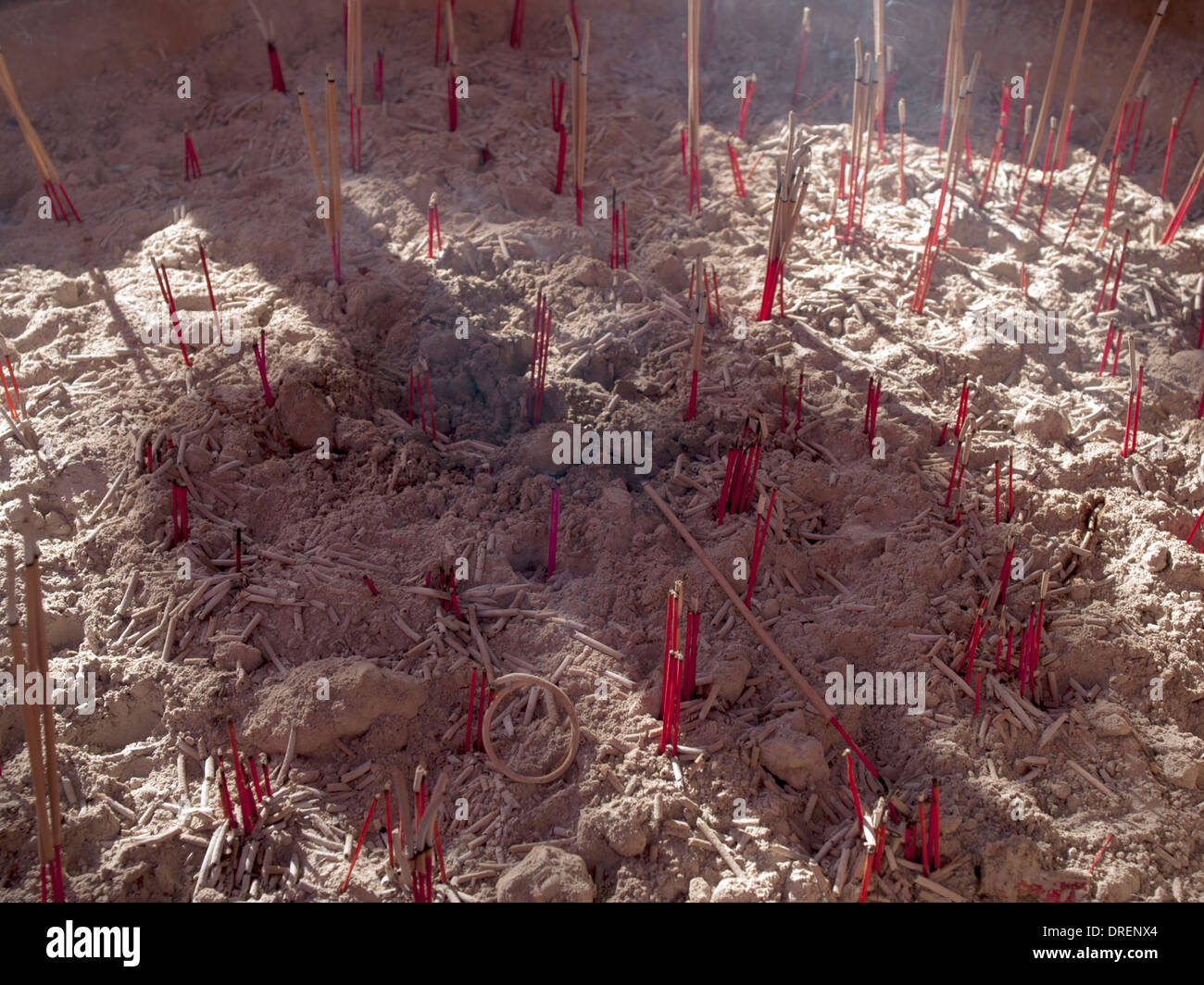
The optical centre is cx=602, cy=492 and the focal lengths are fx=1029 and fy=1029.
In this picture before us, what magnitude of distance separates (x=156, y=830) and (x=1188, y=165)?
460 cm

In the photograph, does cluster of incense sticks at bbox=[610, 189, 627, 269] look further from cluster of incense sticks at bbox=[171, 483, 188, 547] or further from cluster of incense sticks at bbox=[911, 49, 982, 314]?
cluster of incense sticks at bbox=[171, 483, 188, 547]

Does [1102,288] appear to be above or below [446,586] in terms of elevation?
above

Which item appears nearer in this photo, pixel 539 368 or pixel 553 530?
pixel 553 530

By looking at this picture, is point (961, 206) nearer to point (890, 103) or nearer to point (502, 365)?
point (890, 103)

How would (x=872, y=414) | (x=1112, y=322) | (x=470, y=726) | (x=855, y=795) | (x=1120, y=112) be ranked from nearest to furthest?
(x=855, y=795) < (x=470, y=726) < (x=872, y=414) < (x=1112, y=322) < (x=1120, y=112)

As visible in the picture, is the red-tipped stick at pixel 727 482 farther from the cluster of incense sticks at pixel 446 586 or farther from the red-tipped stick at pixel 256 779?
the red-tipped stick at pixel 256 779

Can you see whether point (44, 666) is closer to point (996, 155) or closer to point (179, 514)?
point (179, 514)

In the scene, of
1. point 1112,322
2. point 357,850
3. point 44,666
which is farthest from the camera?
point 1112,322

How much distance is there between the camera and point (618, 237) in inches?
153

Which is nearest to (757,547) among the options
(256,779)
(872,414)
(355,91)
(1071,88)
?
(872,414)

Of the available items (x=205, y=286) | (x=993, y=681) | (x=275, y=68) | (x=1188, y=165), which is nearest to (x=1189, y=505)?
(x=993, y=681)

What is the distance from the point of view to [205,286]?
364cm

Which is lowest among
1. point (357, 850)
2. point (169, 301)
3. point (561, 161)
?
point (357, 850)

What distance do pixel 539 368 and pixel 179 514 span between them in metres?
1.21
